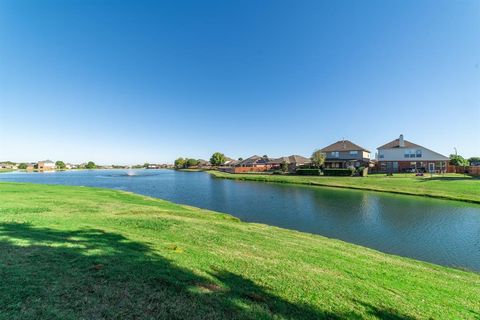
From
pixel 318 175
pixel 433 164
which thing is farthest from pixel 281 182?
pixel 433 164

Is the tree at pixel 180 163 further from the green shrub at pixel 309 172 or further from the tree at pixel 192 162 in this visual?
the green shrub at pixel 309 172

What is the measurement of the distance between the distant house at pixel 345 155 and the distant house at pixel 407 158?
4.31m


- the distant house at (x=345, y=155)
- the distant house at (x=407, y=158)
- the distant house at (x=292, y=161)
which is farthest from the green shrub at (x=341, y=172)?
the distant house at (x=292, y=161)

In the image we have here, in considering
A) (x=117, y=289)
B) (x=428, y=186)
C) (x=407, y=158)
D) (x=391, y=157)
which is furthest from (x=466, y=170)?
(x=117, y=289)

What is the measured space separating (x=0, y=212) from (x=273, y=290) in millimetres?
14170

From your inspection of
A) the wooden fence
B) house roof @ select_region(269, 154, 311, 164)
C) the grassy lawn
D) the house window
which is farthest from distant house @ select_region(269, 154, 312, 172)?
the wooden fence

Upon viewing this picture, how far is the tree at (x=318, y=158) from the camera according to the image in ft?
205

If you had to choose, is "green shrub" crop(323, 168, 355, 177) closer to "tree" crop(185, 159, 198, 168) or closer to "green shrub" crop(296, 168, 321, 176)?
"green shrub" crop(296, 168, 321, 176)

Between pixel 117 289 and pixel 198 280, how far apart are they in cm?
171

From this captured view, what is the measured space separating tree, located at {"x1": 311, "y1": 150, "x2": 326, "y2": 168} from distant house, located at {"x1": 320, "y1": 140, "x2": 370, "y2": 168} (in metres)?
3.19

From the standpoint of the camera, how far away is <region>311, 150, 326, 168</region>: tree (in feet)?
205

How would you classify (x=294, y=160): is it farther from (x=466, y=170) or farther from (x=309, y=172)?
(x=466, y=170)

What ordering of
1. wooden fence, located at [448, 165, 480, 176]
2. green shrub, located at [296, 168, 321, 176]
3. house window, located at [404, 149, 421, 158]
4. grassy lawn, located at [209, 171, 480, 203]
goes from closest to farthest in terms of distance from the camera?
grassy lawn, located at [209, 171, 480, 203], wooden fence, located at [448, 165, 480, 176], house window, located at [404, 149, 421, 158], green shrub, located at [296, 168, 321, 176]

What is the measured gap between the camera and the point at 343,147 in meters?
66.8
